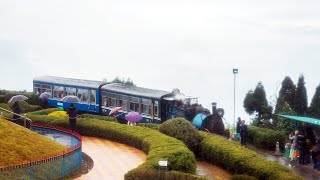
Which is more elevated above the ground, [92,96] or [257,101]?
[92,96]

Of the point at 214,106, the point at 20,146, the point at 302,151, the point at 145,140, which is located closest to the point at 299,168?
the point at 302,151

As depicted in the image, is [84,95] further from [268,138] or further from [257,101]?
[268,138]

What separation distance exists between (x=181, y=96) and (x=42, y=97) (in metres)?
14.2

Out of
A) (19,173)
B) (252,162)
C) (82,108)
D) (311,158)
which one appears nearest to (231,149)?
(252,162)

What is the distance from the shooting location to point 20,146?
1866cm

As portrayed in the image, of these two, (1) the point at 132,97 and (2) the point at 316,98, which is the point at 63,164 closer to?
(1) the point at 132,97

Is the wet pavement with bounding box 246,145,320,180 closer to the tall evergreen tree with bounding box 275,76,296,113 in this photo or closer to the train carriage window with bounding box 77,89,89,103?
the tall evergreen tree with bounding box 275,76,296,113

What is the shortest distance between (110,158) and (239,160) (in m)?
6.14

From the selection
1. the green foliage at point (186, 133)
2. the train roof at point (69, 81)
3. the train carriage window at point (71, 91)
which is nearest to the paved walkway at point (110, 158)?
the green foliage at point (186, 133)

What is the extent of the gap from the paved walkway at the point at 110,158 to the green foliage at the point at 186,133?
196cm

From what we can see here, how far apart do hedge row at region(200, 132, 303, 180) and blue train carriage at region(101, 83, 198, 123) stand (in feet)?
22.8

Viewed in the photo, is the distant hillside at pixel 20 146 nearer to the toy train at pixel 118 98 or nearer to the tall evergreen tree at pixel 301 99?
the toy train at pixel 118 98

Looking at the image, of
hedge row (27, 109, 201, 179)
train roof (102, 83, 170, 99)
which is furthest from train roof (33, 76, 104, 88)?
hedge row (27, 109, 201, 179)

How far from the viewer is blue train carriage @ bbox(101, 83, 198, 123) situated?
32812 millimetres
